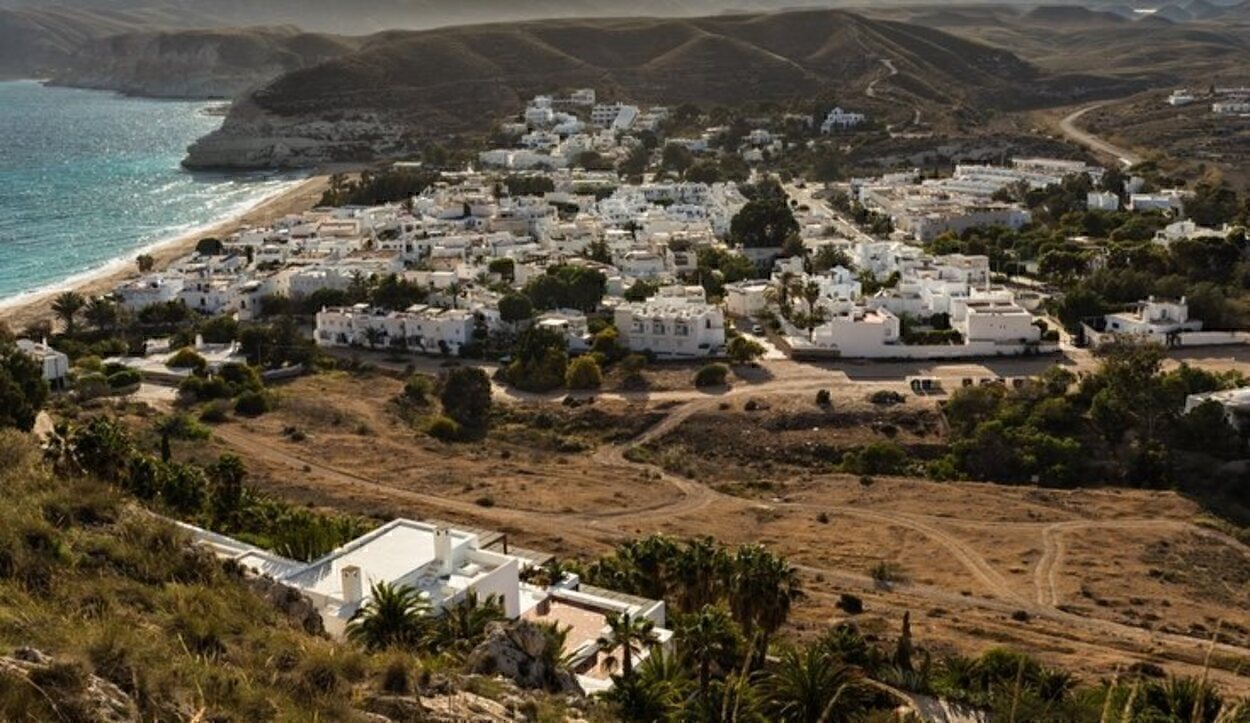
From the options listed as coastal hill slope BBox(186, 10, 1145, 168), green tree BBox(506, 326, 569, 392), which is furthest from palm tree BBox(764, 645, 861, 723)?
coastal hill slope BBox(186, 10, 1145, 168)

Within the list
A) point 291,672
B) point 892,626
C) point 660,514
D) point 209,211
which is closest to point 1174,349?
point 660,514

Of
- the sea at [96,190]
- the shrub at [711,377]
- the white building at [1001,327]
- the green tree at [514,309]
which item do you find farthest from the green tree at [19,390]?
the white building at [1001,327]

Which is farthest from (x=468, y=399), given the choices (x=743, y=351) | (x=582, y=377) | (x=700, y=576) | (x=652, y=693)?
(x=652, y=693)

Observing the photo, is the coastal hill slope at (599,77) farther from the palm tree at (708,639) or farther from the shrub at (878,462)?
the palm tree at (708,639)

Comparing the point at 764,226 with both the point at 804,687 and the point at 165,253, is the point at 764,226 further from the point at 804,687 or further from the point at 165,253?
the point at 804,687

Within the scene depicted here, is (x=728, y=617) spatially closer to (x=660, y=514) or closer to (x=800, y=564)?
(x=800, y=564)
